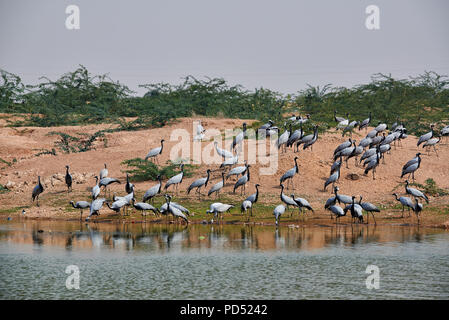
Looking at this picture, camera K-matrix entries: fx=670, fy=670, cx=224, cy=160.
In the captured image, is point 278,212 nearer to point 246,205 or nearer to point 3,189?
point 246,205

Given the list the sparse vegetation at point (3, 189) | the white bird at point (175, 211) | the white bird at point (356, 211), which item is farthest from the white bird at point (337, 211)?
the sparse vegetation at point (3, 189)

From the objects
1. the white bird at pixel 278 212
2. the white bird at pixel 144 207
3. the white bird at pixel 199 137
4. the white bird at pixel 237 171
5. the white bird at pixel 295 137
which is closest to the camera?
the white bird at pixel 278 212

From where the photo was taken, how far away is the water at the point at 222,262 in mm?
11609

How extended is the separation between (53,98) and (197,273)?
1290 inches

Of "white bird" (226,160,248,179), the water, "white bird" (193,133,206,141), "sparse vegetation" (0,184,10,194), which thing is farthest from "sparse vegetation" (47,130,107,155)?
the water

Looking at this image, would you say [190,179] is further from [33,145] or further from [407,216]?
[33,145]

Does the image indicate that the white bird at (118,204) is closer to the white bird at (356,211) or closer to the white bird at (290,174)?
the white bird at (290,174)

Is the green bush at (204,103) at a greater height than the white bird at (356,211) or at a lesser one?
greater

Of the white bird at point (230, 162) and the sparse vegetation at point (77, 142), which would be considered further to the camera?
the sparse vegetation at point (77, 142)

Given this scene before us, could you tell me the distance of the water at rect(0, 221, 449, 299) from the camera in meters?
11.6

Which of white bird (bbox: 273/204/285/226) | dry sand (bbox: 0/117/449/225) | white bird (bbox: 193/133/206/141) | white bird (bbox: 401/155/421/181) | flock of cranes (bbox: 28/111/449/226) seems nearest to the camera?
white bird (bbox: 273/204/285/226)

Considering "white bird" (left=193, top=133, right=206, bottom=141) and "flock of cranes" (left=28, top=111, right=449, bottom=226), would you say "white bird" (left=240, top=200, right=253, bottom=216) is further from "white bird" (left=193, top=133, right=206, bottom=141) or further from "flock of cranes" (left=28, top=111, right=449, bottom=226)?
"white bird" (left=193, top=133, right=206, bottom=141)
